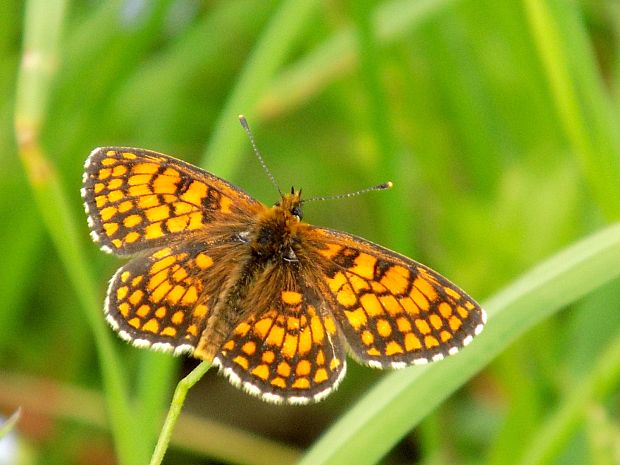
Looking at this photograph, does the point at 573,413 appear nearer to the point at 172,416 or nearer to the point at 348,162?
the point at 172,416

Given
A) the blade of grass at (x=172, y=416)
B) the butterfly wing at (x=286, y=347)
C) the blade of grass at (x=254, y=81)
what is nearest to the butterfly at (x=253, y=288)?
the butterfly wing at (x=286, y=347)

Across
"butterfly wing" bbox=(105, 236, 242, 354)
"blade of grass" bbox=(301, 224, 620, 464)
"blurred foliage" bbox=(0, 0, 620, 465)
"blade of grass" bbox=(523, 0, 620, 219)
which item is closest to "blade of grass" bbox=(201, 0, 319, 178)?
"blurred foliage" bbox=(0, 0, 620, 465)

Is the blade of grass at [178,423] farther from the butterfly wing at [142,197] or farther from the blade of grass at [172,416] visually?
the blade of grass at [172,416]

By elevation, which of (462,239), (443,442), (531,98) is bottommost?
(443,442)

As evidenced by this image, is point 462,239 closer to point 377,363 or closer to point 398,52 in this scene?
point 398,52

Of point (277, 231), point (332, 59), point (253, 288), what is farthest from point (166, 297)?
point (332, 59)

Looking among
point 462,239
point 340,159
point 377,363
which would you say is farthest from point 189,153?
point 377,363
